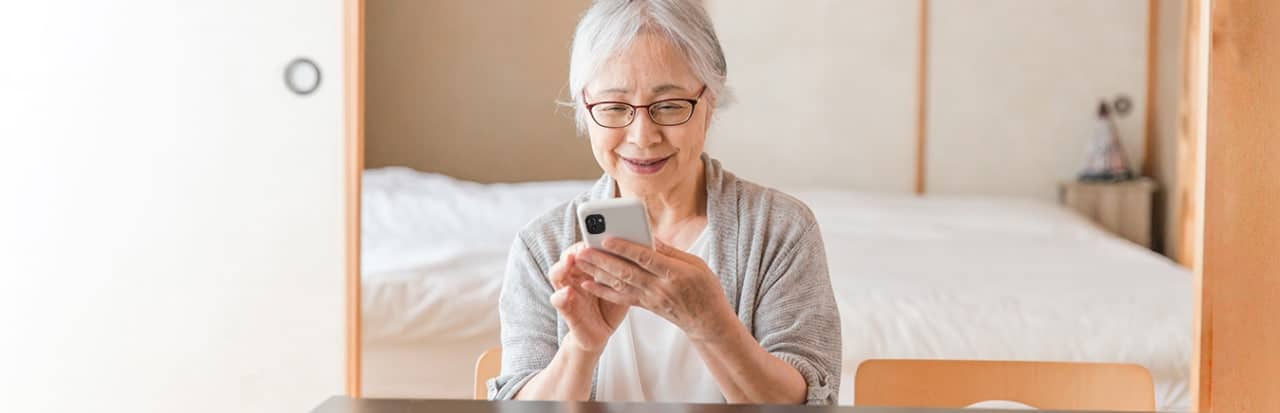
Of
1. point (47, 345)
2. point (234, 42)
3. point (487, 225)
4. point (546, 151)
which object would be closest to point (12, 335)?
point (47, 345)

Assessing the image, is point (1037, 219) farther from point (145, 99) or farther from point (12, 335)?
point (12, 335)

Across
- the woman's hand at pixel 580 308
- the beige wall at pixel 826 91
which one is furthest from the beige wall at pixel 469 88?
the woman's hand at pixel 580 308

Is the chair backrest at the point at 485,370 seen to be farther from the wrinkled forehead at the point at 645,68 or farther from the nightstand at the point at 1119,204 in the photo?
the nightstand at the point at 1119,204

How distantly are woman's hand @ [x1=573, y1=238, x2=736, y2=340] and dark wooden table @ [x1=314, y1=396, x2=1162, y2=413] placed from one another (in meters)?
0.16

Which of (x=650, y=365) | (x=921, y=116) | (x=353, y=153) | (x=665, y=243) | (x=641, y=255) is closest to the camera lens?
(x=641, y=255)

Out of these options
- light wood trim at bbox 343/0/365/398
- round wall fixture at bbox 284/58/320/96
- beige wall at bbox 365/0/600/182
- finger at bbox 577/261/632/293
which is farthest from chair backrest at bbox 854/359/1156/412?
round wall fixture at bbox 284/58/320/96

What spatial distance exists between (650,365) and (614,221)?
40cm

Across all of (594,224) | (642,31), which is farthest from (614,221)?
(642,31)

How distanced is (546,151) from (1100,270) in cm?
99

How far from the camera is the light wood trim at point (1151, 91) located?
7.59ft

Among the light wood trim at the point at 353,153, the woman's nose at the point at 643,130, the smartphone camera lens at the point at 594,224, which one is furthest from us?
the light wood trim at the point at 353,153

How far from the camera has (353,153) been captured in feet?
7.42

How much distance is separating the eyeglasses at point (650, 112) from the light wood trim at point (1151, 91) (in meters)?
1.13

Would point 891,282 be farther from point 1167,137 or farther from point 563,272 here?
point 563,272
